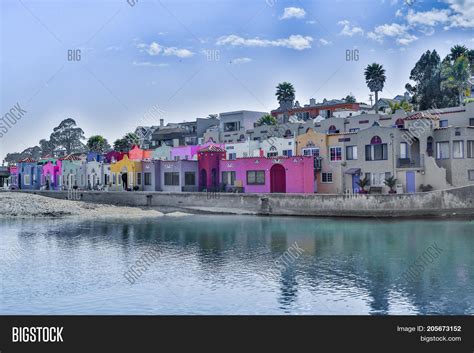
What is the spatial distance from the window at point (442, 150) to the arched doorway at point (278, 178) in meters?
16.4

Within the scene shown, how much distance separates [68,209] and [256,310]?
165 feet

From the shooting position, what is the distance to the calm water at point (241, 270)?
22.4m

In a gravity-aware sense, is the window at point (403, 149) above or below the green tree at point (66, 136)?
below

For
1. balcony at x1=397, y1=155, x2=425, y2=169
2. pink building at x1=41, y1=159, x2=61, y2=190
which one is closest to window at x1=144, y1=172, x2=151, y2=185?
pink building at x1=41, y1=159, x2=61, y2=190

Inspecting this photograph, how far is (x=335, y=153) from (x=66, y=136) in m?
118

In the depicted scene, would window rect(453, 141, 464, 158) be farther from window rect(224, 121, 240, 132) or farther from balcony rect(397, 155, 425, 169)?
window rect(224, 121, 240, 132)

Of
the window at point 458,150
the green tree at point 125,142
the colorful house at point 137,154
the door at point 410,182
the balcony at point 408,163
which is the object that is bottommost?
the door at point 410,182

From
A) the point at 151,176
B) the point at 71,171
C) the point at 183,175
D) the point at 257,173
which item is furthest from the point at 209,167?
the point at 71,171

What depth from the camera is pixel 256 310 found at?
21.8 m

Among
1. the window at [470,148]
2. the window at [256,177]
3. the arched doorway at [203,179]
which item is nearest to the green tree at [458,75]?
the window at [470,148]

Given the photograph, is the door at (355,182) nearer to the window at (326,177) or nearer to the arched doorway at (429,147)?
the window at (326,177)

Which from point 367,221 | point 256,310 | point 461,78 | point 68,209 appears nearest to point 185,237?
point 367,221

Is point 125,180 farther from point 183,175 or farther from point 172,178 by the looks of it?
point 183,175

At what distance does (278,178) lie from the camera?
212ft
